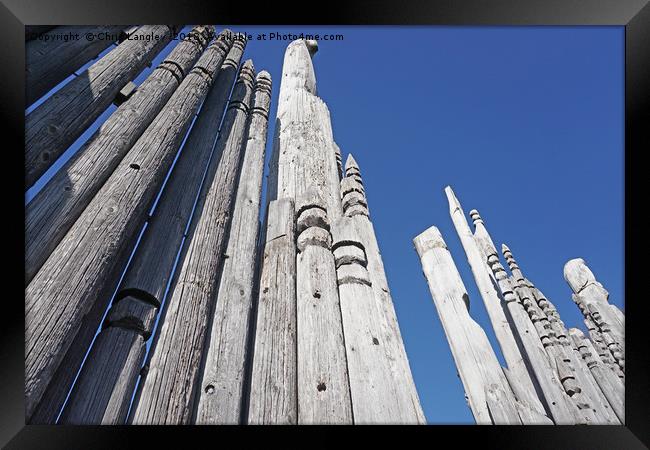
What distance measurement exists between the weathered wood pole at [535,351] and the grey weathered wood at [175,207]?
620 cm

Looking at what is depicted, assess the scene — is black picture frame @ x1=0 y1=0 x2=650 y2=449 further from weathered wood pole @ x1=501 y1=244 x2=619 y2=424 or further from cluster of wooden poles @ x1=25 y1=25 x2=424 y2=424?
weathered wood pole @ x1=501 y1=244 x2=619 y2=424

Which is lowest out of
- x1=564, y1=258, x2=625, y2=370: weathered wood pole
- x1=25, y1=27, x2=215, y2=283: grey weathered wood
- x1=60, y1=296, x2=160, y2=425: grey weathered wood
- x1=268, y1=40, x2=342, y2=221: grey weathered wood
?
x1=60, y1=296, x2=160, y2=425: grey weathered wood

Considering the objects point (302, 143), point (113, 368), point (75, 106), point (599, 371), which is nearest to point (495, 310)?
point (599, 371)

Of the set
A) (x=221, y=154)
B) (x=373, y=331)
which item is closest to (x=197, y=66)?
(x=221, y=154)

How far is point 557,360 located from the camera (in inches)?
322

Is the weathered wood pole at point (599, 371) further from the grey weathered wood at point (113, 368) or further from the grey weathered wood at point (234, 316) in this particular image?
the grey weathered wood at point (113, 368)

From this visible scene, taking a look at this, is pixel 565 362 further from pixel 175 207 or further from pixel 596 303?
pixel 175 207

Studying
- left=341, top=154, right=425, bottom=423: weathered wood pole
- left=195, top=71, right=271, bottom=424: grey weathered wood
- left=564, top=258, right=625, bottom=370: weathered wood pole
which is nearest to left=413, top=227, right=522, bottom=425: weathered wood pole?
left=341, top=154, right=425, bottom=423: weathered wood pole

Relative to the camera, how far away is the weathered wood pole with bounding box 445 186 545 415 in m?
5.64

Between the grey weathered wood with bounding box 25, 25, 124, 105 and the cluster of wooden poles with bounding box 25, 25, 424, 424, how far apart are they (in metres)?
0.01

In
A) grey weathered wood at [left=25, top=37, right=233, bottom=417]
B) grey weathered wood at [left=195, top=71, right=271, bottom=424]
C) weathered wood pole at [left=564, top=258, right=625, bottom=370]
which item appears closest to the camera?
grey weathered wood at [left=25, top=37, right=233, bottom=417]

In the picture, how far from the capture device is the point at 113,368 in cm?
178

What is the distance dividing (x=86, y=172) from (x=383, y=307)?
5.94 feet

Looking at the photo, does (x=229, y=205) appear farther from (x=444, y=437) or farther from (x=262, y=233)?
(x=444, y=437)
